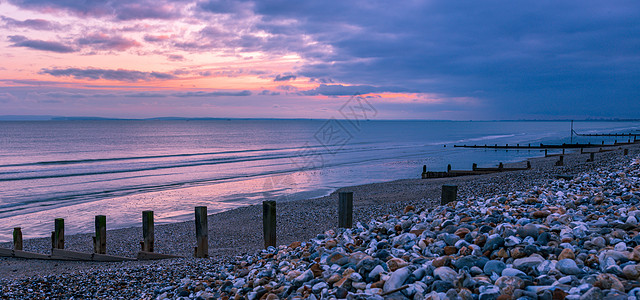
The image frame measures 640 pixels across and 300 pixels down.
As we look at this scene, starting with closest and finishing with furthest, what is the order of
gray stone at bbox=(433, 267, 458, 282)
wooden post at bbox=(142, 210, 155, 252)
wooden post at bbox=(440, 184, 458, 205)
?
gray stone at bbox=(433, 267, 458, 282) → wooden post at bbox=(440, 184, 458, 205) → wooden post at bbox=(142, 210, 155, 252)

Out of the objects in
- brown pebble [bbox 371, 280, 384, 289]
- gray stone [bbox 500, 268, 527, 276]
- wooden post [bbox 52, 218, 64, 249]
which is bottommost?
wooden post [bbox 52, 218, 64, 249]

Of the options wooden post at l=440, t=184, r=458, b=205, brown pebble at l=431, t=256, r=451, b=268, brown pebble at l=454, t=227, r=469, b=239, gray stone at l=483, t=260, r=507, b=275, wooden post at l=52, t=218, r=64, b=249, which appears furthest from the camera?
wooden post at l=52, t=218, r=64, b=249

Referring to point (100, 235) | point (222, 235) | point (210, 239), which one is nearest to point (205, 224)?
point (100, 235)

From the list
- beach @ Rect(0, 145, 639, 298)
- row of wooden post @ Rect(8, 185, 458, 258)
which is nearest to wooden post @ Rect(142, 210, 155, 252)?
row of wooden post @ Rect(8, 185, 458, 258)

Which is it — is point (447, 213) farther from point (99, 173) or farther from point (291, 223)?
point (99, 173)

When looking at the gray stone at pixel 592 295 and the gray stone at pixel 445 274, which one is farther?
the gray stone at pixel 445 274

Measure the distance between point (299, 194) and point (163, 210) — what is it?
7.86 meters

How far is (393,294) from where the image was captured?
3.62 meters

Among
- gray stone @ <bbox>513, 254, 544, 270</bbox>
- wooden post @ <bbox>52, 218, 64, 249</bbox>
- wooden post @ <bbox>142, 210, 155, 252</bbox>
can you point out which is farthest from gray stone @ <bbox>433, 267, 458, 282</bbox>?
wooden post @ <bbox>52, 218, 64, 249</bbox>

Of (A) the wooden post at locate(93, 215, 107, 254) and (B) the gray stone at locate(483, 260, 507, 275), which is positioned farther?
(A) the wooden post at locate(93, 215, 107, 254)

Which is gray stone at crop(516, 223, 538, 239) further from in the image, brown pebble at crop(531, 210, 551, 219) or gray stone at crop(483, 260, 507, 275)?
brown pebble at crop(531, 210, 551, 219)

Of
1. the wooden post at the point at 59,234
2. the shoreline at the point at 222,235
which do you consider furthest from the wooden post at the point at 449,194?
the wooden post at the point at 59,234

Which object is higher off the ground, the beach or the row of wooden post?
the row of wooden post

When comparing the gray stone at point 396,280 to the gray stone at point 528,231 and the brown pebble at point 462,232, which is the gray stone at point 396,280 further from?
the gray stone at point 528,231
